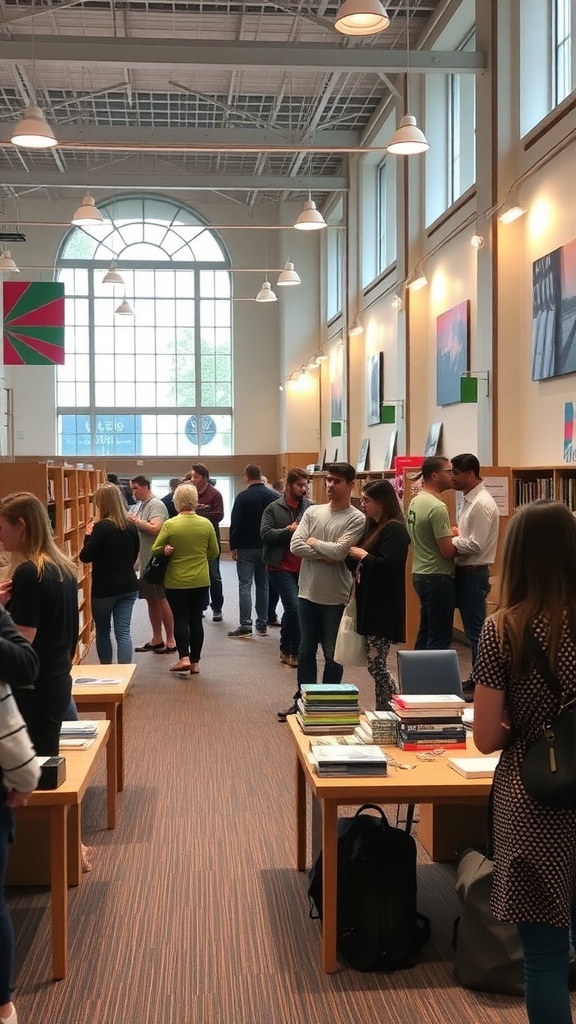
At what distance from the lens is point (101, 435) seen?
69.2ft

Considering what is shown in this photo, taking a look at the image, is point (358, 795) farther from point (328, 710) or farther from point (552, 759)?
point (552, 759)

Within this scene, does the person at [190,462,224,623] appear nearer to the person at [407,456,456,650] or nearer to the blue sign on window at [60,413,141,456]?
the person at [407,456,456,650]

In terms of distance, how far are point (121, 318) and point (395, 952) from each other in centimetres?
1913

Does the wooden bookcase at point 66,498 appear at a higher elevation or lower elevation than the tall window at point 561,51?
lower

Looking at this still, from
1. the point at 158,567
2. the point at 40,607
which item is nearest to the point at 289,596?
the point at 158,567

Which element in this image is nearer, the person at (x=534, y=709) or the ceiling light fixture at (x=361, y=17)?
the person at (x=534, y=709)

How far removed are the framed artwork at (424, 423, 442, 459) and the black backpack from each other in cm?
818

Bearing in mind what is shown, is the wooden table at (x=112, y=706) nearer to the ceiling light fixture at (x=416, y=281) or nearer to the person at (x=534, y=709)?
the person at (x=534, y=709)

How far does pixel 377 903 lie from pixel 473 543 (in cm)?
357

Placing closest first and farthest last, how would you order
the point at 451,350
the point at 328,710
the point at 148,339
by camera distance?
the point at 328,710 → the point at 451,350 → the point at 148,339

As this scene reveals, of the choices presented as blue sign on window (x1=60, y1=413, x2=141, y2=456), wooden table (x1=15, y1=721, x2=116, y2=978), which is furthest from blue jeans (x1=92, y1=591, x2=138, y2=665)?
blue sign on window (x1=60, y1=413, x2=141, y2=456)

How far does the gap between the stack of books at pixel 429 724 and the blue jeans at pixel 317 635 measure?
1.90 m

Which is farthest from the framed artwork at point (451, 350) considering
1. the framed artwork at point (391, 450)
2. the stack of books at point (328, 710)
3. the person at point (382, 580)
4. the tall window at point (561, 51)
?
the stack of books at point (328, 710)

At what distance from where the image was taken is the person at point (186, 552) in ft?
24.9
